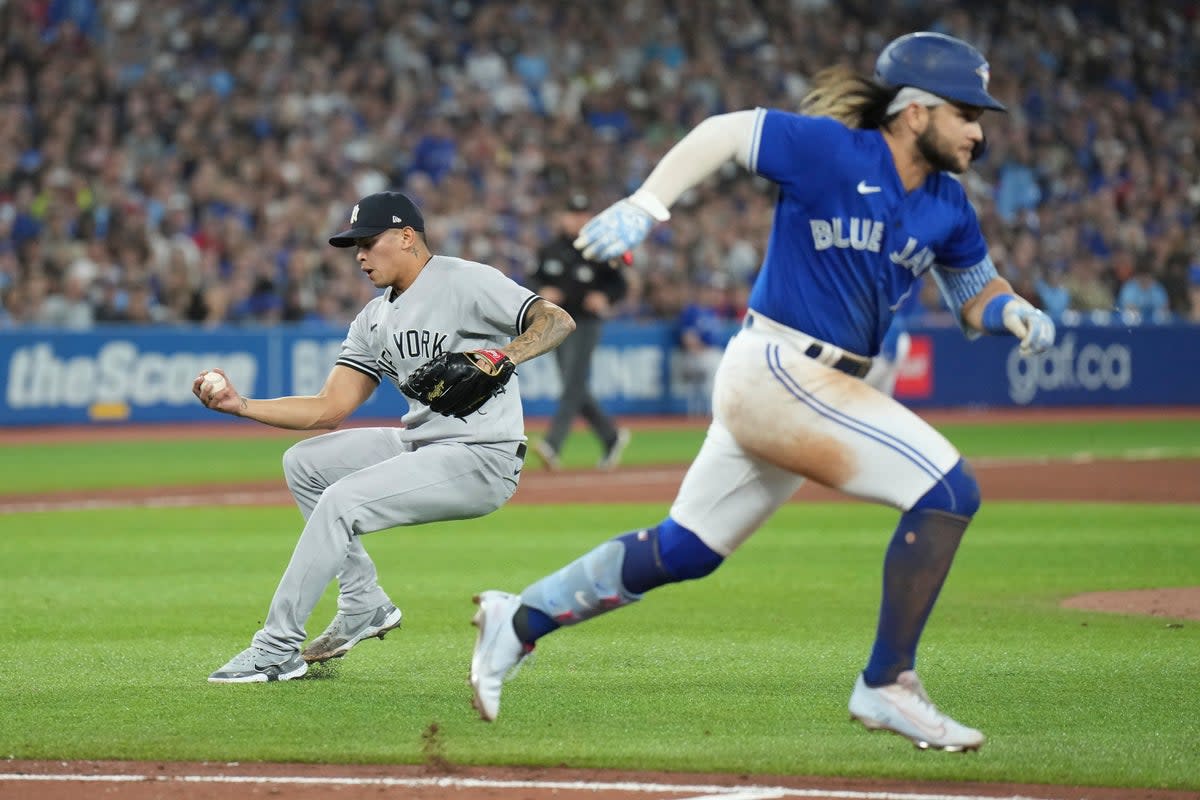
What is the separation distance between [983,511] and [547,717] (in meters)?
8.43

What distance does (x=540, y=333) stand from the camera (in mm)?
7016

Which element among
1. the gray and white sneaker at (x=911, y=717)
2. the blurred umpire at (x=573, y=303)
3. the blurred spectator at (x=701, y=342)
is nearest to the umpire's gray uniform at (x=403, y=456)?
the gray and white sneaker at (x=911, y=717)

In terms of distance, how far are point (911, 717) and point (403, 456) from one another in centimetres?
264

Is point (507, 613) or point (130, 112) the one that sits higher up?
point (130, 112)

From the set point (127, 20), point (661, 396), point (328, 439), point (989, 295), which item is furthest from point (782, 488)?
point (127, 20)

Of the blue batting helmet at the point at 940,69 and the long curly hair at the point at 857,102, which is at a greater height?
the blue batting helmet at the point at 940,69

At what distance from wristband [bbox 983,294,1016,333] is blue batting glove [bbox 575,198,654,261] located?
1.37 metres

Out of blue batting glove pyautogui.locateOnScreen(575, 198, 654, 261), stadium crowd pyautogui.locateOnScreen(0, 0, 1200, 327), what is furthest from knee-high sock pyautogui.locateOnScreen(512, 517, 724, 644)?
stadium crowd pyautogui.locateOnScreen(0, 0, 1200, 327)

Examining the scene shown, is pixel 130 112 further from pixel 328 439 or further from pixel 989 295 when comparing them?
pixel 989 295

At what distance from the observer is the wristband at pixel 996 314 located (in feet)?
18.8

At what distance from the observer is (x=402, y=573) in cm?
1080

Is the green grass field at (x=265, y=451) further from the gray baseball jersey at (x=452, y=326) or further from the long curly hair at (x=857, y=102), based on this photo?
the long curly hair at (x=857, y=102)

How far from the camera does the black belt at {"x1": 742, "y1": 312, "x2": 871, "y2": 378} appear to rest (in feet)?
18.1

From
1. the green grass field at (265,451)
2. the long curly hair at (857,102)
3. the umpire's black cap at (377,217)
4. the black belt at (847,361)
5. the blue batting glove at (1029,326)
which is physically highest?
the long curly hair at (857,102)
